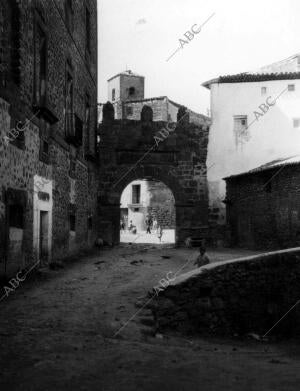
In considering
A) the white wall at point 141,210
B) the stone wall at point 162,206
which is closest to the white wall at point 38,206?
the stone wall at point 162,206

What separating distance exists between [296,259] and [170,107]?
123 feet

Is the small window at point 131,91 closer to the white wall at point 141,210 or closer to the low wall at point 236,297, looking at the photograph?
the white wall at point 141,210

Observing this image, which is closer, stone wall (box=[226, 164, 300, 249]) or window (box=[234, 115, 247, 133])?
stone wall (box=[226, 164, 300, 249])

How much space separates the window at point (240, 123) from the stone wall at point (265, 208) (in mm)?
3081

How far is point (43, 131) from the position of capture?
10.5m

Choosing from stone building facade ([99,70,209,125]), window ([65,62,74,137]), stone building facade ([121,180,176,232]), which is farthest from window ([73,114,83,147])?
stone building facade ([121,180,176,232])

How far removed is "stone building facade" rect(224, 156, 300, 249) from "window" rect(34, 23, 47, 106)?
7878 mm

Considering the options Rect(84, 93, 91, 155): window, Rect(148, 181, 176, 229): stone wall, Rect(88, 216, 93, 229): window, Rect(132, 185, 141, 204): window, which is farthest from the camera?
Rect(132, 185, 141, 204): window

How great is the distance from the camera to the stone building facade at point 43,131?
840cm

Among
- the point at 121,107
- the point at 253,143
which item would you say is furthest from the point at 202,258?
the point at 121,107

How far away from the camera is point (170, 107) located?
146 feet

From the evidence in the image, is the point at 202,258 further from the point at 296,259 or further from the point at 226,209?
the point at 226,209

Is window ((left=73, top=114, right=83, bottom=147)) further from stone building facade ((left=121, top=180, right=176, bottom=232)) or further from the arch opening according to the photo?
stone building facade ((left=121, top=180, right=176, bottom=232))

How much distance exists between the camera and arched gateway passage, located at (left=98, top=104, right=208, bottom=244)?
18.6 m
